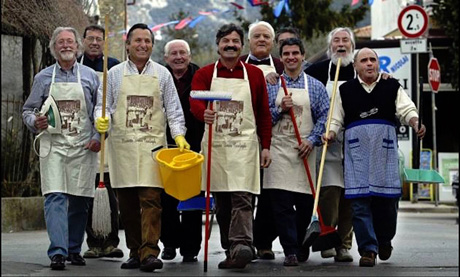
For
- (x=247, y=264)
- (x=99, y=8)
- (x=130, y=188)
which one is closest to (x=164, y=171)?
(x=130, y=188)

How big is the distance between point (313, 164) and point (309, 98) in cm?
57

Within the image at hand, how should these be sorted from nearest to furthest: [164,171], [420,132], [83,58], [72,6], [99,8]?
1. [164,171]
2. [420,132]
3. [83,58]
4. [72,6]
5. [99,8]

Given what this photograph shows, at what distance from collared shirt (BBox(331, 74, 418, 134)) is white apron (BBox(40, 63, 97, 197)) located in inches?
81.9

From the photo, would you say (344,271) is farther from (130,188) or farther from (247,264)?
(130,188)

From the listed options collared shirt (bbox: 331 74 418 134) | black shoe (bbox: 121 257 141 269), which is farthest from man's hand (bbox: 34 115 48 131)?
collared shirt (bbox: 331 74 418 134)

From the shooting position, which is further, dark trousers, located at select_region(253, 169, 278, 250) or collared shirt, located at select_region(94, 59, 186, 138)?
dark trousers, located at select_region(253, 169, 278, 250)

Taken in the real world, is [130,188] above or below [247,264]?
above

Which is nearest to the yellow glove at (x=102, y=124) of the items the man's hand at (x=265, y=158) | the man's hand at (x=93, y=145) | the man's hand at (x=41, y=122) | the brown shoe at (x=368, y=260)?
the man's hand at (x=93, y=145)

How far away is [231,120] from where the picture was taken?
9.70 metres

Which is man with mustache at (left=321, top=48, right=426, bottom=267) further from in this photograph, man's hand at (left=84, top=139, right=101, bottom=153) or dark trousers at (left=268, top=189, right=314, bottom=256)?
man's hand at (left=84, top=139, right=101, bottom=153)

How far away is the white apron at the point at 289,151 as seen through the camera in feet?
33.6

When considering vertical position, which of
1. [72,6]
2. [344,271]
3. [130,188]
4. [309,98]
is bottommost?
[344,271]

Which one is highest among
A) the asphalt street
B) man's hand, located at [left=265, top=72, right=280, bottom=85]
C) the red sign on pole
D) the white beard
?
the red sign on pole

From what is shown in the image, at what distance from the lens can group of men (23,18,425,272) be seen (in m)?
9.63
